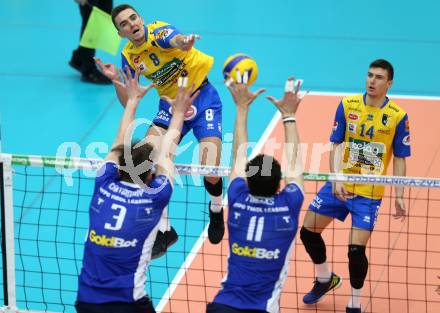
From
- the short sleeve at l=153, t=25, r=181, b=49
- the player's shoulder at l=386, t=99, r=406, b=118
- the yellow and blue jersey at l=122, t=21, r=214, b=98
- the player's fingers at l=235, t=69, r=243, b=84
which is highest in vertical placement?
the short sleeve at l=153, t=25, r=181, b=49

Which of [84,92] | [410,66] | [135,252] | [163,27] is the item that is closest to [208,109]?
[163,27]

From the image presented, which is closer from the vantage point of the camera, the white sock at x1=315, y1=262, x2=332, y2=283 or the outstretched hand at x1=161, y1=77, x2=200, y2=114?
the outstretched hand at x1=161, y1=77, x2=200, y2=114

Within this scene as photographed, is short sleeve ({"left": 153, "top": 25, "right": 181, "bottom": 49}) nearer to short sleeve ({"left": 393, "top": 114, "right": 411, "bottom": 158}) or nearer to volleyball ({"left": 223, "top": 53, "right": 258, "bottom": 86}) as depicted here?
volleyball ({"left": 223, "top": 53, "right": 258, "bottom": 86})

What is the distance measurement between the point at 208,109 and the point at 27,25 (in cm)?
838

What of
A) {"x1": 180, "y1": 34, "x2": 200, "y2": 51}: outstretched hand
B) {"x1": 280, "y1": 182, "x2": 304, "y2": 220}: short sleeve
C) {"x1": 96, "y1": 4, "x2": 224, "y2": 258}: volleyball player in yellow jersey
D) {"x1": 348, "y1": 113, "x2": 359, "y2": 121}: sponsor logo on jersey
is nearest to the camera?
{"x1": 280, "y1": 182, "x2": 304, "y2": 220}: short sleeve

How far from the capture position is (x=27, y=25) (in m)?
15.4

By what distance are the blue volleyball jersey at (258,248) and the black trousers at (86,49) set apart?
26.5 feet

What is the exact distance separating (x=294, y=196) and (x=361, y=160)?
6.79ft

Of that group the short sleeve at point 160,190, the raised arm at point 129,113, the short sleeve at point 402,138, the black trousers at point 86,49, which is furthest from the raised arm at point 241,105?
the black trousers at point 86,49

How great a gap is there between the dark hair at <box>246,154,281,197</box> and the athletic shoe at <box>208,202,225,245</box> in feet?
8.89

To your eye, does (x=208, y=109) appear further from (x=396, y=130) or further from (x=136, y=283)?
(x=136, y=283)

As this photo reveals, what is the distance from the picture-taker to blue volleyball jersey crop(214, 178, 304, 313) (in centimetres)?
525

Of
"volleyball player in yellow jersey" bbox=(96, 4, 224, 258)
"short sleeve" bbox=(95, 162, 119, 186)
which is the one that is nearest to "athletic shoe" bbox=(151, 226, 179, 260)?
"volleyball player in yellow jersey" bbox=(96, 4, 224, 258)

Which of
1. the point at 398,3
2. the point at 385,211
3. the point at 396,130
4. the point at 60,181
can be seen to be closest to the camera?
the point at 396,130
